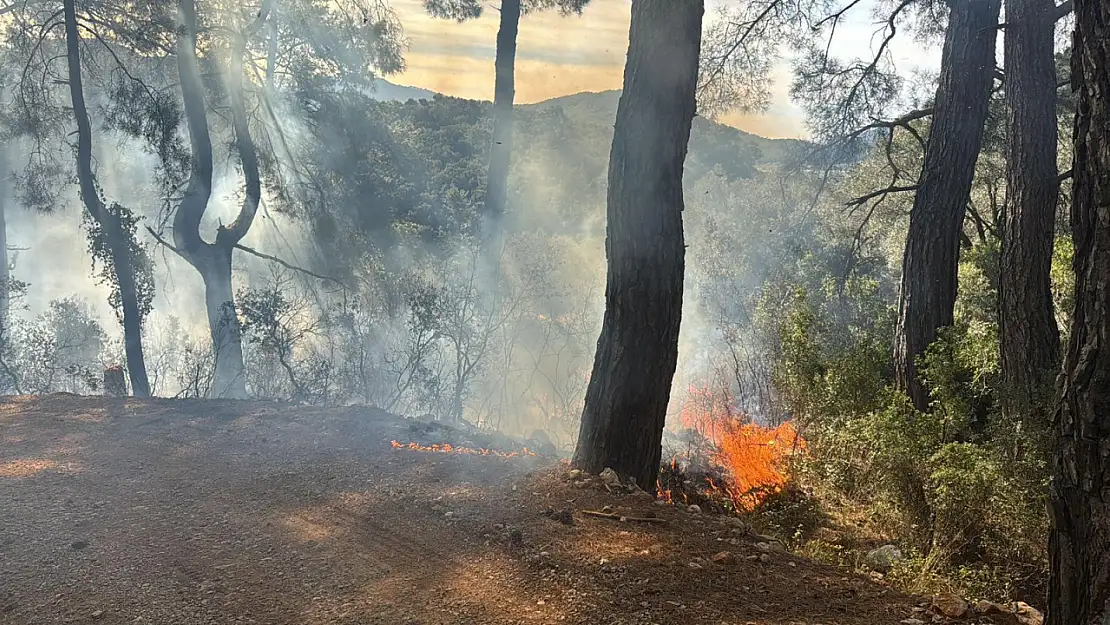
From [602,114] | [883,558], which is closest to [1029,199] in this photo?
[883,558]

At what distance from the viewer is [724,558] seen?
3.60 metres

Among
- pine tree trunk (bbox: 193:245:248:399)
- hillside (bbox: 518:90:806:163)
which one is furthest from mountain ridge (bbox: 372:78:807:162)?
pine tree trunk (bbox: 193:245:248:399)

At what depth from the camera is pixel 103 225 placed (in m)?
11.3

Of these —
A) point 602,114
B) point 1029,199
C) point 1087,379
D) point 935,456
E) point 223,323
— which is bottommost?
point 935,456

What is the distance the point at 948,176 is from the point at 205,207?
10540 millimetres

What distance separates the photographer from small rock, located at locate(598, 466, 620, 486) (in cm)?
482

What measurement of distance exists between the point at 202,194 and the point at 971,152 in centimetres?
1066

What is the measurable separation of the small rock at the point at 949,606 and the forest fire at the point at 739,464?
101 inches

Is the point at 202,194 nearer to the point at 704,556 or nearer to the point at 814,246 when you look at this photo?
the point at 704,556

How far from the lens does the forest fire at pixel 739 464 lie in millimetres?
6719

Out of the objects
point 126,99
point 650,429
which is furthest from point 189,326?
point 650,429

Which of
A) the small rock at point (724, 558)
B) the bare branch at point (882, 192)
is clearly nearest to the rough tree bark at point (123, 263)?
the small rock at point (724, 558)

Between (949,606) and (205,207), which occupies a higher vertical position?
Result: (205,207)

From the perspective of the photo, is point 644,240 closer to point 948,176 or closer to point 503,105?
point 948,176
